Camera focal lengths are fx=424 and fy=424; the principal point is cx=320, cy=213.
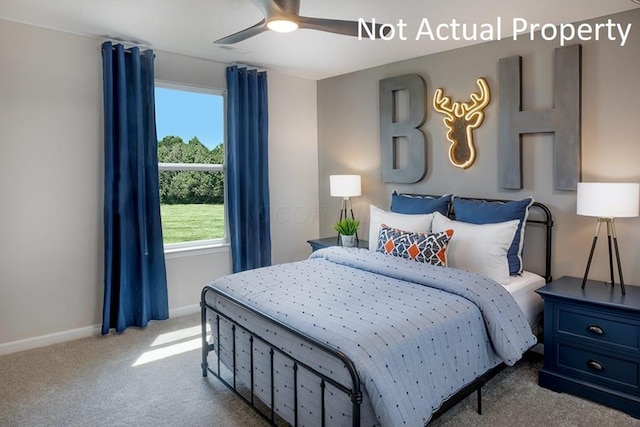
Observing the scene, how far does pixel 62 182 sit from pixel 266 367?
2.40 meters

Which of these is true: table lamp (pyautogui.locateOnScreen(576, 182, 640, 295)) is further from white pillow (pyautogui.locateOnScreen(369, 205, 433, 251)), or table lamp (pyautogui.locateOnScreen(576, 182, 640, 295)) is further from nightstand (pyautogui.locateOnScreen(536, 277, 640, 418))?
white pillow (pyautogui.locateOnScreen(369, 205, 433, 251))

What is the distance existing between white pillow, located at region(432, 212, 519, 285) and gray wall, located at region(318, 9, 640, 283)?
1.71 feet

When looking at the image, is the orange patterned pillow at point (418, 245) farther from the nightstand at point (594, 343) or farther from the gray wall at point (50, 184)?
the gray wall at point (50, 184)

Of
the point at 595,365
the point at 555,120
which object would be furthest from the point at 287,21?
the point at 595,365

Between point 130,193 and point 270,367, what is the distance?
2.24 metres

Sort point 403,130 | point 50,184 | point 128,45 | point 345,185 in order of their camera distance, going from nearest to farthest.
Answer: point 50,184
point 128,45
point 403,130
point 345,185

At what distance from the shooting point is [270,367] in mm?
2260

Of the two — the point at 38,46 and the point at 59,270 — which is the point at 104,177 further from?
the point at 38,46

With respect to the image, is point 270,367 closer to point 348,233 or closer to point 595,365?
point 595,365

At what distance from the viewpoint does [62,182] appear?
136 inches

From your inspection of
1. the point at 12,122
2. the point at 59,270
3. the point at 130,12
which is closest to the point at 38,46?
the point at 12,122

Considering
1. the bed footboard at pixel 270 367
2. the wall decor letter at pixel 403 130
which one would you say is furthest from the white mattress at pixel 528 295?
the bed footboard at pixel 270 367

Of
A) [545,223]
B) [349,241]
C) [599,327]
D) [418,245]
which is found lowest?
[599,327]

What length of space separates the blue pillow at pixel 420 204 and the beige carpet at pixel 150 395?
1.36 m
